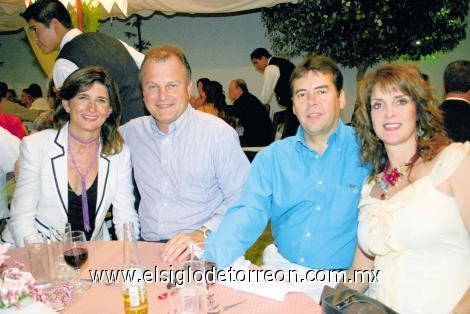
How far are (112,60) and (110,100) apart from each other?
634mm

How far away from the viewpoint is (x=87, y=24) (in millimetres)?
3900

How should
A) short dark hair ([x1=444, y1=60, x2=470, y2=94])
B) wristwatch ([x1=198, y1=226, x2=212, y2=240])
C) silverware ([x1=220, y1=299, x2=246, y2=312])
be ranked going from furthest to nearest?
short dark hair ([x1=444, y1=60, x2=470, y2=94]), wristwatch ([x1=198, y1=226, x2=212, y2=240]), silverware ([x1=220, y1=299, x2=246, y2=312])

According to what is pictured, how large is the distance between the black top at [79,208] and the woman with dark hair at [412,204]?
1263mm

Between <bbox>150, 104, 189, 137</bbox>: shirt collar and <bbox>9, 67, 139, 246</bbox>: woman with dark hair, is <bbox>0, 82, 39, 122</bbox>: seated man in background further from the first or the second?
<bbox>150, 104, 189, 137</bbox>: shirt collar

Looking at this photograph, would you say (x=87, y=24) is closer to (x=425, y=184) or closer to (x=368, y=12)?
(x=425, y=184)

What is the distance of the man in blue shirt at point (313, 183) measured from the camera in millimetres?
1843

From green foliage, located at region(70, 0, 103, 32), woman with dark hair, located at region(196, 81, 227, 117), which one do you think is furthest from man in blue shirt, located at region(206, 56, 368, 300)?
woman with dark hair, located at region(196, 81, 227, 117)

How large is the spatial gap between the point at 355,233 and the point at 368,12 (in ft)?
15.6

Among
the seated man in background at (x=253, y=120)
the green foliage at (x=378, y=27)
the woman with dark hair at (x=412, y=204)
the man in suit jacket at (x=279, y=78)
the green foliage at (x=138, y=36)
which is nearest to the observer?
the woman with dark hair at (x=412, y=204)

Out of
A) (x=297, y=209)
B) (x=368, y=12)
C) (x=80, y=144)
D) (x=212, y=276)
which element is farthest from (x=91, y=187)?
(x=368, y=12)

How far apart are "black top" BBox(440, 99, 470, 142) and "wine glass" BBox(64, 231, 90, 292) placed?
2.50 m

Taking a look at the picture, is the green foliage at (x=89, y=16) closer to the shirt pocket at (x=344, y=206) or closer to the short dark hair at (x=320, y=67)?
the short dark hair at (x=320, y=67)

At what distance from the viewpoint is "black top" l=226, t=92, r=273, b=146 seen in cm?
481

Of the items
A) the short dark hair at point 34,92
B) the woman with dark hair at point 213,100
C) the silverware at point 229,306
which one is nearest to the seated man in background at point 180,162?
the silverware at point 229,306
